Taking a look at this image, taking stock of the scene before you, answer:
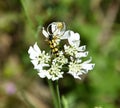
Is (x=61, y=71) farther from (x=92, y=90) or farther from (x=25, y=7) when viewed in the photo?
(x=92, y=90)

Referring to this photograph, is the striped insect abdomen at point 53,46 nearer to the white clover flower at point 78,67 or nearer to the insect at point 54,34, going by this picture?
the insect at point 54,34

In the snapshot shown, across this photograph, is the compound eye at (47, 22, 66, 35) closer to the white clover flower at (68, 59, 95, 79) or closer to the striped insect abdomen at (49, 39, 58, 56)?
the striped insect abdomen at (49, 39, 58, 56)

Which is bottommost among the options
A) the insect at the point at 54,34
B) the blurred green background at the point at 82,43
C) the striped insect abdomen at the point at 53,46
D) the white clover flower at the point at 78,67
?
the white clover flower at the point at 78,67

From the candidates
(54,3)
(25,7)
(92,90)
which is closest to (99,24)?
(54,3)

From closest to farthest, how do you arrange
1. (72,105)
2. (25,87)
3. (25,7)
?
(25,7) < (72,105) < (25,87)

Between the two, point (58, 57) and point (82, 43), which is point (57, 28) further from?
point (82, 43)

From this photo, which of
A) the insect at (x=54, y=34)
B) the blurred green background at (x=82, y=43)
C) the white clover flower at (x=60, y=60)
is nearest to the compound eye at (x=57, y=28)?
the insect at (x=54, y=34)
